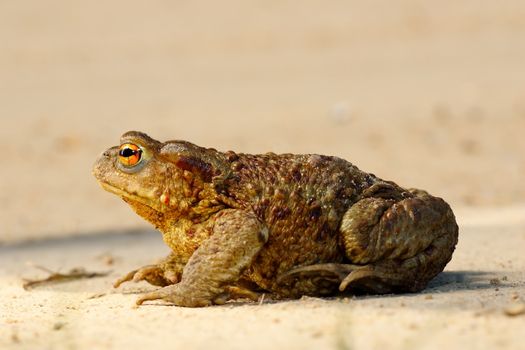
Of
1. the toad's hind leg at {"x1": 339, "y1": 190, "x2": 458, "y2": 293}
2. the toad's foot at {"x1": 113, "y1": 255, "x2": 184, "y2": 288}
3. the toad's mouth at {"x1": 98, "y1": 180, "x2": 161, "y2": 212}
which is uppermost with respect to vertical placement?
the toad's mouth at {"x1": 98, "y1": 180, "x2": 161, "y2": 212}

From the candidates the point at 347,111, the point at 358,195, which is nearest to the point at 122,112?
the point at 347,111

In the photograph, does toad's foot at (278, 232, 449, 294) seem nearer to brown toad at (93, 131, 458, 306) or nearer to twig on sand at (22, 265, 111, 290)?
brown toad at (93, 131, 458, 306)

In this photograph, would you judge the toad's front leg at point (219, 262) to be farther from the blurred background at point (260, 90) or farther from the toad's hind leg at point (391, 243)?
the blurred background at point (260, 90)

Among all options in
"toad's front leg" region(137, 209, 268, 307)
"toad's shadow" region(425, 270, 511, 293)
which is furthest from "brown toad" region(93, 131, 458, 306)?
"toad's shadow" region(425, 270, 511, 293)

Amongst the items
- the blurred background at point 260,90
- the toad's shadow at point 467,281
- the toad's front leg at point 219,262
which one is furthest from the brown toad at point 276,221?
the blurred background at point 260,90

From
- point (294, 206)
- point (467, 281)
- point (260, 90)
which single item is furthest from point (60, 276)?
point (260, 90)
